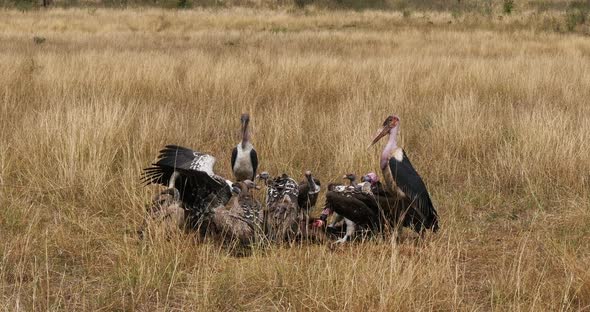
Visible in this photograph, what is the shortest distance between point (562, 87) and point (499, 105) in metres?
1.90

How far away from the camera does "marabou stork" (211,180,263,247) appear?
409 centimetres

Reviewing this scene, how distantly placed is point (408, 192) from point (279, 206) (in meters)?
0.88

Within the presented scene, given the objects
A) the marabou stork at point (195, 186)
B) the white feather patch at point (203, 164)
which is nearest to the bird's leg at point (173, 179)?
the marabou stork at point (195, 186)

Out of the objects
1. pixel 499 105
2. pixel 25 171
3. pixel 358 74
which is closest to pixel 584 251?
pixel 25 171

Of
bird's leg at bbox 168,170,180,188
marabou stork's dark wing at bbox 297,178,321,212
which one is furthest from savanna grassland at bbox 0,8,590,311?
marabou stork's dark wing at bbox 297,178,321,212

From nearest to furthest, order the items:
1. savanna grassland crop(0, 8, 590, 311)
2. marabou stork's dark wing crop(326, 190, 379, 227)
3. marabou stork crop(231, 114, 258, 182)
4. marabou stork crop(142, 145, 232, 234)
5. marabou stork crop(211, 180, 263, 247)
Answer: savanna grassland crop(0, 8, 590, 311)
marabou stork crop(211, 180, 263, 247)
marabou stork's dark wing crop(326, 190, 379, 227)
marabou stork crop(142, 145, 232, 234)
marabou stork crop(231, 114, 258, 182)

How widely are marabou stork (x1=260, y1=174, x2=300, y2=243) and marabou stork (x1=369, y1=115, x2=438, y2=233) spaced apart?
688 millimetres

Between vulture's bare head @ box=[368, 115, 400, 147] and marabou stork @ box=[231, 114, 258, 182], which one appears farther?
marabou stork @ box=[231, 114, 258, 182]

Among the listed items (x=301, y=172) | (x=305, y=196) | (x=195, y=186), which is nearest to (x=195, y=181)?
(x=195, y=186)

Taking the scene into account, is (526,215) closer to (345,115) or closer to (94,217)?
(345,115)

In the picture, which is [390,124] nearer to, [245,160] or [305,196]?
[305,196]

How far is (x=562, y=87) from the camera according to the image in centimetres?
1047

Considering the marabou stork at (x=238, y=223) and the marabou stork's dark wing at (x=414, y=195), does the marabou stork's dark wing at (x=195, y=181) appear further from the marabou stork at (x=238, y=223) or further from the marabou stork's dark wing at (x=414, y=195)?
the marabou stork's dark wing at (x=414, y=195)

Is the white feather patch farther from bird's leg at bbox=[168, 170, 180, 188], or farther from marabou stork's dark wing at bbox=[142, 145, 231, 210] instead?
bird's leg at bbox=[168, 170, 180, 188]
